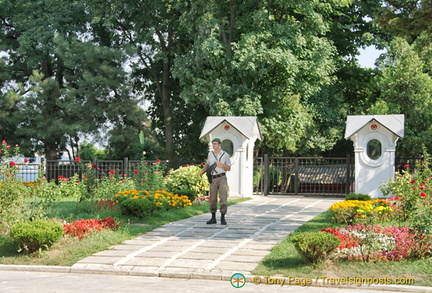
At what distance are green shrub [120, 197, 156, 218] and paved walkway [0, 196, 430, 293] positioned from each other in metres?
0.76

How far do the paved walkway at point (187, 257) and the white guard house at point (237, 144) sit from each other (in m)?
7.12

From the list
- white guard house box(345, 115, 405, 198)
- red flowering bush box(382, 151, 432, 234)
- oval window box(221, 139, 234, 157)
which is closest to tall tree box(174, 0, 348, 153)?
oval window box(221, 139, 234, 157)

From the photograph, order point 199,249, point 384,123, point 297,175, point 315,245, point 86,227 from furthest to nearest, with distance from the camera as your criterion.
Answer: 1. point 297,175
2. point 384,123
3. point 86,227
4. point 199,249
5. point 315,245

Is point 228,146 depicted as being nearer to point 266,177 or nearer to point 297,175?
point 266,177

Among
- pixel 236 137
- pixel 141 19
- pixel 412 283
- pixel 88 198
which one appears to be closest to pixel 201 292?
pixel 412 283

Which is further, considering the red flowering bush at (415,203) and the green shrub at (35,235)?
the green shrub at (35,235)

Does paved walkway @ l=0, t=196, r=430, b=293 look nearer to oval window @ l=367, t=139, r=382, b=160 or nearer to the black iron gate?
oval window @ l=367, t=139, r=382, b=160

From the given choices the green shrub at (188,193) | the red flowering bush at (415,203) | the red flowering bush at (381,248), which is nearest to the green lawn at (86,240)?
the green shrub at (188,193)

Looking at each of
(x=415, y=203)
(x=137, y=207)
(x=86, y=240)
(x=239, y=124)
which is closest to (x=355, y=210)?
(x=415, y=203)

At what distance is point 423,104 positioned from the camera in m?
26.1

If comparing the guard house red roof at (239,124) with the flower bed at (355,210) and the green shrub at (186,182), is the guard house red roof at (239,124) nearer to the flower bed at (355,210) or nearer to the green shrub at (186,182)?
the green shrub at (186,182)

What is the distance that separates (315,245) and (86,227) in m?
5.16

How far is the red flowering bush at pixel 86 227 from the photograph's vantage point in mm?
11422

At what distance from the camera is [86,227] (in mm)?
11656
